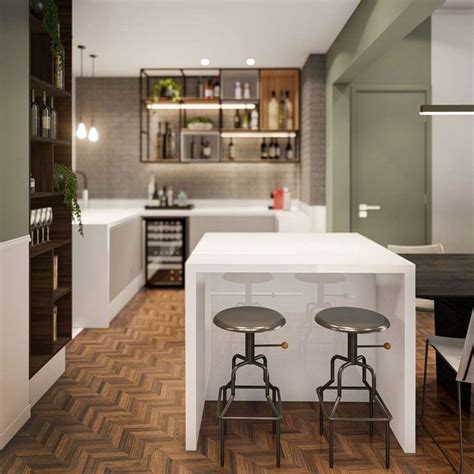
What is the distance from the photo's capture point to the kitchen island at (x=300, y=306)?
2.92 m

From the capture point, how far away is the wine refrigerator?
747cm

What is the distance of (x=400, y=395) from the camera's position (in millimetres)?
3012

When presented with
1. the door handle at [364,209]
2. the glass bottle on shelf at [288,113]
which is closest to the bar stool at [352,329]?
the door handle at [364,209]

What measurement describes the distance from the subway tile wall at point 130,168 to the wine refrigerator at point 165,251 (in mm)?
773

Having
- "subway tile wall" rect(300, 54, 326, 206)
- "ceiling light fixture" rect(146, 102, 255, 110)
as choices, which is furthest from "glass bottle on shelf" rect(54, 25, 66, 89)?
"ceiling light fixture" rect(146, 102, 255, 110)

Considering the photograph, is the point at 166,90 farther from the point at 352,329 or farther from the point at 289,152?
the point at 352,329

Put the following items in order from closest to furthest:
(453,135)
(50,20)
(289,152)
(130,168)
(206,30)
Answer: (50,20) < (206,30) < (453,135) < (289,152) < (130,168)

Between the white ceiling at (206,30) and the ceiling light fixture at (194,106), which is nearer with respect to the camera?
the white ceiling at (206,30)

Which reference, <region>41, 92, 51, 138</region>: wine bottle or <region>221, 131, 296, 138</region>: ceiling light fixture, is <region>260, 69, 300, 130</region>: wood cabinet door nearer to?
<region>221, 131, 296, 138</region>: ceiling light fixture

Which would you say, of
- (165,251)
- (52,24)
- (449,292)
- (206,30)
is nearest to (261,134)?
(165,251)

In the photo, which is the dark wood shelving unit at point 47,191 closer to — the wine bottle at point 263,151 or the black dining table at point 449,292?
the black dining table at point 449,292

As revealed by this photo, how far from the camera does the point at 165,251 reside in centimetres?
755

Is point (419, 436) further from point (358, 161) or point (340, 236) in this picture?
point (358, 161)

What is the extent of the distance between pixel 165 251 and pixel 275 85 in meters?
2.46
